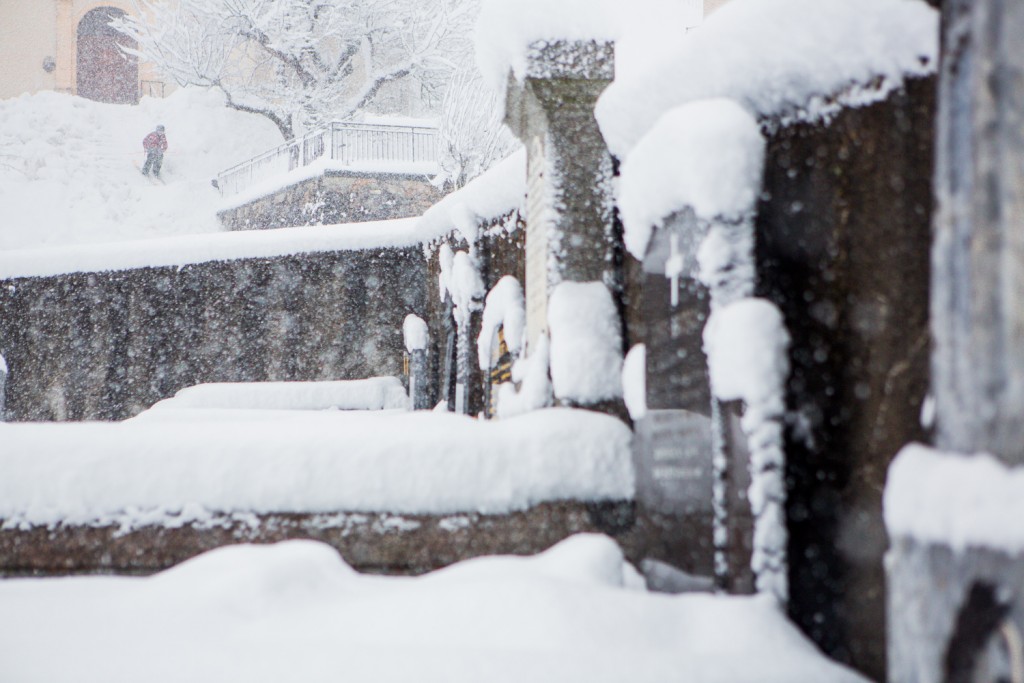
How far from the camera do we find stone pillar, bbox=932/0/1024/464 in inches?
56.8

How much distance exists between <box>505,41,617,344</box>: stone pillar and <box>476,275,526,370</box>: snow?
48.1 inches

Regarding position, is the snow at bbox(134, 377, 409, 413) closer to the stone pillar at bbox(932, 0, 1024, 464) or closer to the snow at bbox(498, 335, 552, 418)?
the snow at bbox(498, 335, 552, 418)

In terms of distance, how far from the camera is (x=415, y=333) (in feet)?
30.1

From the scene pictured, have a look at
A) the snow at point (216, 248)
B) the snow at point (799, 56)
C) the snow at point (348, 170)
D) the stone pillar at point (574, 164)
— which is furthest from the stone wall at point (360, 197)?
the snow at point (799, 56)

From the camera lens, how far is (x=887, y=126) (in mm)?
2436

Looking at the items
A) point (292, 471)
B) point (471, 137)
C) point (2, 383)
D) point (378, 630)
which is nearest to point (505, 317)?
point (292, 471)

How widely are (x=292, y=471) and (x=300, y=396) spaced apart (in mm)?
5733

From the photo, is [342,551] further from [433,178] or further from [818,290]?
[433,178]

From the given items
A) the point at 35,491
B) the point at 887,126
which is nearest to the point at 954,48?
the point at 887,126

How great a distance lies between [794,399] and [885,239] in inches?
20.3

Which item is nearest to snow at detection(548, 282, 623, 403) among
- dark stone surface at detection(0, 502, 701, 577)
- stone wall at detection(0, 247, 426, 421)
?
dark stone surface at detection(0, 502, 701, 577)

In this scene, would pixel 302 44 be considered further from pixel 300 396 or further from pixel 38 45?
pixel 300 396

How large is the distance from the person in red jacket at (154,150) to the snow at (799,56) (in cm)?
2478

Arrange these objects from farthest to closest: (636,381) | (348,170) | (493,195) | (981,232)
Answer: (348,170)
(493,195)
(636,381)
(981,232)
